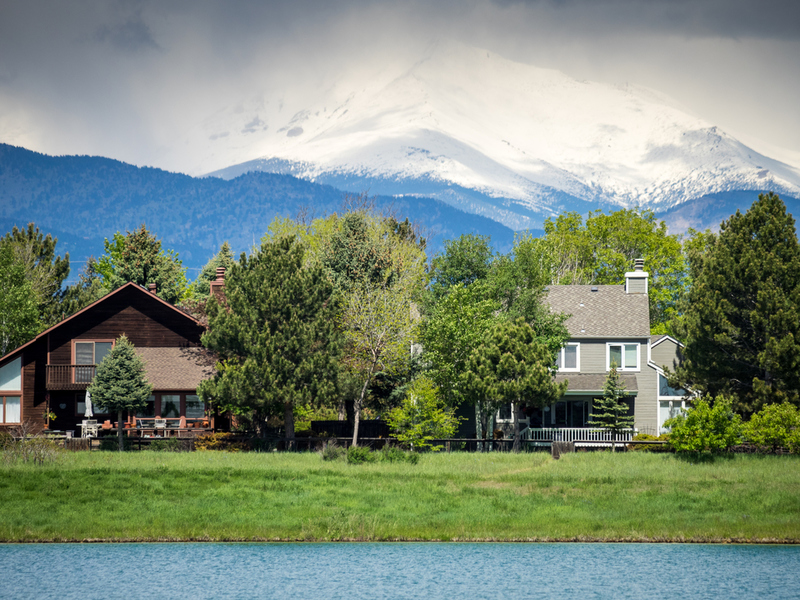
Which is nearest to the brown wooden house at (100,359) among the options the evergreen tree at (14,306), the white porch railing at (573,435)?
the evergreen tree at (14,306)

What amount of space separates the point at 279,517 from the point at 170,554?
4576 millimetres

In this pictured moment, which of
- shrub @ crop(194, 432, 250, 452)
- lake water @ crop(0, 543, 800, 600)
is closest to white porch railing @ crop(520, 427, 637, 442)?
shrub @ crop(194, 432, 250, 452)

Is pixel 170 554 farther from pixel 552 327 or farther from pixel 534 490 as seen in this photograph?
pixel 552 327

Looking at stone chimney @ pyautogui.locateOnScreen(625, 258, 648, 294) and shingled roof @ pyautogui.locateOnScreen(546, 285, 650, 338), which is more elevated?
stone chimney @ pyautogui.locateOnScreen(625, 258, 648, 294)

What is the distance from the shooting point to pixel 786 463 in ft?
124

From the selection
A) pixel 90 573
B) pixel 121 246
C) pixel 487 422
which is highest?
pixel 121 246

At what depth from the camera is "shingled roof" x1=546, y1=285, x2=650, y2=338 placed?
53.2m

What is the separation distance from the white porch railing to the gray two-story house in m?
0.10

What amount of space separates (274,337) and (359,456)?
316 inches

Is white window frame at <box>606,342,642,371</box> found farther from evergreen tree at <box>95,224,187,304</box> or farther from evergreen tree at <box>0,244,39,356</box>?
evergreen tree at <box>0,244,39,356</box>

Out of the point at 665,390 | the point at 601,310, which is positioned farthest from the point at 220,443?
the point at 665,390

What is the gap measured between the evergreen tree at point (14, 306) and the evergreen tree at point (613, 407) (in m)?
36.4

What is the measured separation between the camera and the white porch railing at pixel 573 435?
157ft

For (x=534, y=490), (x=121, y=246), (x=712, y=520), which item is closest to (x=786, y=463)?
(x=712, y=520)
